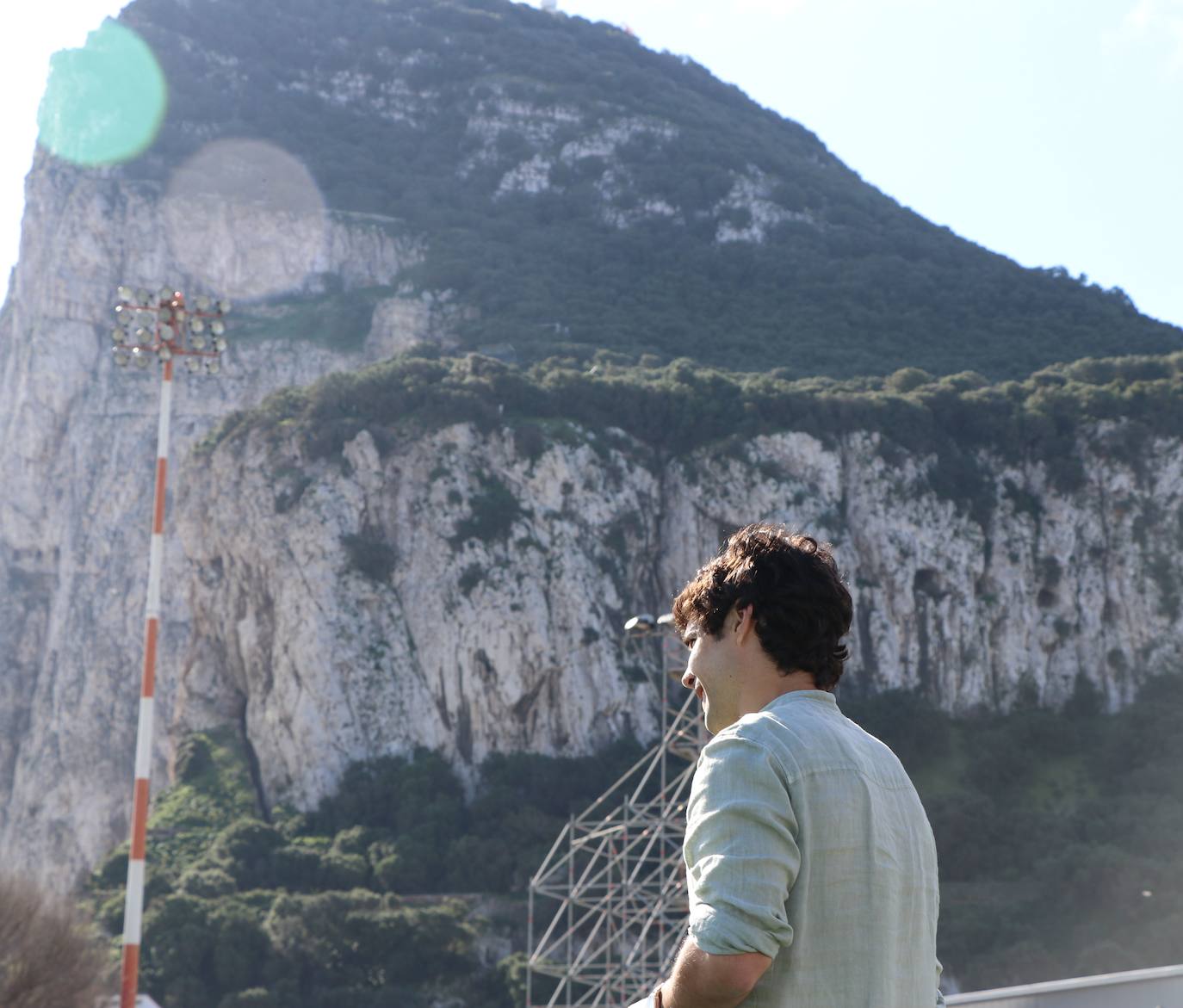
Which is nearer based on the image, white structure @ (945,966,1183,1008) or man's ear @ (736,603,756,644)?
man's ear @ (736,603,756,644)

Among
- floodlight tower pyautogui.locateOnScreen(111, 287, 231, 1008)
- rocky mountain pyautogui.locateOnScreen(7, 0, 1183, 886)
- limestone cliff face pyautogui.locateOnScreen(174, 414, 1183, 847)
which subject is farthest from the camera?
rocky mountain pyautogui.locateOnScreen(7, 0, 1183, 886)

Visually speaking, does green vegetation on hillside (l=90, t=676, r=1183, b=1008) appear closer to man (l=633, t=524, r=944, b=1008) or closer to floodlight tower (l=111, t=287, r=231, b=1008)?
floodlight tower (l=111, t=287, r=231, b=1008)

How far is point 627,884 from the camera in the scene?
24.1 m

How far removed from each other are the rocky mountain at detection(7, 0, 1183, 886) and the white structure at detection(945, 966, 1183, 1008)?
36.1 metres

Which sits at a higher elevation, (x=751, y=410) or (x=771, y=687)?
(x=751, y=410)

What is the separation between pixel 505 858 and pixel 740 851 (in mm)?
36237

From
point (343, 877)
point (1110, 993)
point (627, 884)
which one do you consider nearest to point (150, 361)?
point (627, 884)

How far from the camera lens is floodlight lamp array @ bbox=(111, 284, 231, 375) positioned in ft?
57.2

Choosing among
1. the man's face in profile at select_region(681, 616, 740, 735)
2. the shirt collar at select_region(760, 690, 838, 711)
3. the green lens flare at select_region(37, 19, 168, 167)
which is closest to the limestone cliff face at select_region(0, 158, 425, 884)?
the green lens flare at select_region(37, 19, 168, 167)

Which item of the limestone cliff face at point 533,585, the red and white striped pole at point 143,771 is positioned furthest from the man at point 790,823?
the limestone cliff face at point 533,585

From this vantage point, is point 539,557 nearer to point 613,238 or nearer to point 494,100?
point 613,238

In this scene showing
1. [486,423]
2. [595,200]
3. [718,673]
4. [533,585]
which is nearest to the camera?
[718,673]

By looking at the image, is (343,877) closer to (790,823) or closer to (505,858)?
(505,858)

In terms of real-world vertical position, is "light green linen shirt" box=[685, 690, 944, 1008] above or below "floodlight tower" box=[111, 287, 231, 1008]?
below
